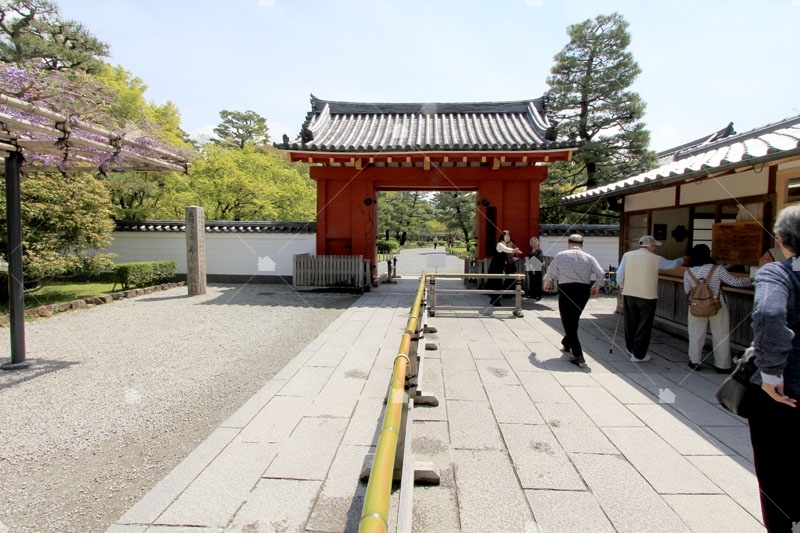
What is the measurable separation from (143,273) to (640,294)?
1237cm

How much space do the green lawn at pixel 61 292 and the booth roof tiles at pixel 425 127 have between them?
6.61 m

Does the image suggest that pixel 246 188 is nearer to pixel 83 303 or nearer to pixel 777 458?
pixel 83 303

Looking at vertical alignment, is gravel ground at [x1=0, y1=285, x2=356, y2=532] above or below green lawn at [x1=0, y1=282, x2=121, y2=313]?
below

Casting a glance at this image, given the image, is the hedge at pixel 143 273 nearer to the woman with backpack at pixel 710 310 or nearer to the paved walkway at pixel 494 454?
the paved walkway at pixel 494 454

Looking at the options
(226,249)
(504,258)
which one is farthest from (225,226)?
(504,258)

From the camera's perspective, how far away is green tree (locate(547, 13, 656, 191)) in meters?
18.6

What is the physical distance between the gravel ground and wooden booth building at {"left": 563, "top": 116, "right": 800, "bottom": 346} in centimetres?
580

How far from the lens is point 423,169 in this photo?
38.0ft

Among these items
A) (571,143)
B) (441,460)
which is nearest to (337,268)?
(571,143)

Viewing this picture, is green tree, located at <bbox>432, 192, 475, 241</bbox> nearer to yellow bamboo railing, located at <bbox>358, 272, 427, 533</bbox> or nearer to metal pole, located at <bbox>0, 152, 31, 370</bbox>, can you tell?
metal pole, located at <bbox>0, 152, 31, 370</bbox>

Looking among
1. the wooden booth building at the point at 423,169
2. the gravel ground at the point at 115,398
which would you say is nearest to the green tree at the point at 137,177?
the wooden booth building at the point at 423,169

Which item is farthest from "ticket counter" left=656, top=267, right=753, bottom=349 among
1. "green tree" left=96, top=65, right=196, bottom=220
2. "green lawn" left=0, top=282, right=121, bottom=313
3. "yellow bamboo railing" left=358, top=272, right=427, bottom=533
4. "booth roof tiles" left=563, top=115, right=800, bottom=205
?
"green tree" left=96, top=65, right=196, bottom=220

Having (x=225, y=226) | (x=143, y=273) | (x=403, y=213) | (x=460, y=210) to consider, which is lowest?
(x=143, y=273)

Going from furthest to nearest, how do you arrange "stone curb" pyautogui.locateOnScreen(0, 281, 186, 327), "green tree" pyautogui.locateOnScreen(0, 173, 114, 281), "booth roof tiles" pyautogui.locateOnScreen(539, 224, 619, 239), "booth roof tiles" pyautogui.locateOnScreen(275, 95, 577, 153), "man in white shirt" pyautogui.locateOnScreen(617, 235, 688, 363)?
"booth roof tiles" pyautogui.locateOnScreen(539, 224, 619, 239), "booth roof tiles" pyautogui.locateOnScreen(275, 95, 577, 153), "green tree" pyautogui.locateOnScreen(0, 173, 114, 281), "stone curb" pyautogui.locateOnScreen(0, 281, 186, 327), "man in white shirt" pyautogui.locateOnScreen(617, 235, 688, 363)
